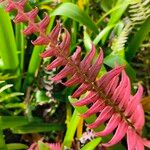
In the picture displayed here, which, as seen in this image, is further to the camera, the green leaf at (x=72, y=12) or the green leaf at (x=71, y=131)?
the green leaf at (x=72, y=12)

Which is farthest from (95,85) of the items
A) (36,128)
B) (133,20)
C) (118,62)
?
(133,20)

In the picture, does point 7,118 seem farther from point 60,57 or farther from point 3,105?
point 60,57

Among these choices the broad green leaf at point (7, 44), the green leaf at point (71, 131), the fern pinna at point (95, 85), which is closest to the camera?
the fern pinna at point (95, 85)

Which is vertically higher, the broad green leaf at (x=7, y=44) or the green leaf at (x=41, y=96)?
the broad green leaf at (x=7, y=44)

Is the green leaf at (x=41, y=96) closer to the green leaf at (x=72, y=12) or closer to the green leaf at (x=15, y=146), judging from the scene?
the green leaf at (x=15, y=146)

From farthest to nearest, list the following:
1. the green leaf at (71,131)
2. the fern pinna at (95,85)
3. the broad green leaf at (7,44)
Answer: the broad green leaf at (7,44) < the green leaf at (71,131) < the fern pinna at (95,85)

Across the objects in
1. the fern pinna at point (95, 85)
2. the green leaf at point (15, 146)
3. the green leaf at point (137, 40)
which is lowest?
the green leaf at point (15, 146)

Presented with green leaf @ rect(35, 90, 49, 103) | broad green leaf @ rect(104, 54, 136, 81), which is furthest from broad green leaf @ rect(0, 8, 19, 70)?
broad green leaf @ rect(104, 54, 136, 81)

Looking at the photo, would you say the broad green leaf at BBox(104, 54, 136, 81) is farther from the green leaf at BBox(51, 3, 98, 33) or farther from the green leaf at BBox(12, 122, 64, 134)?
the green leaf at BBox(12, 122, 64, 134)

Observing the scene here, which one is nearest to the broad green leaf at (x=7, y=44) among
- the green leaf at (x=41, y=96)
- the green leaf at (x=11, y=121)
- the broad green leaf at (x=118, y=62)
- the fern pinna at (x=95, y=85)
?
the green leaf at (x=41, y=96)
